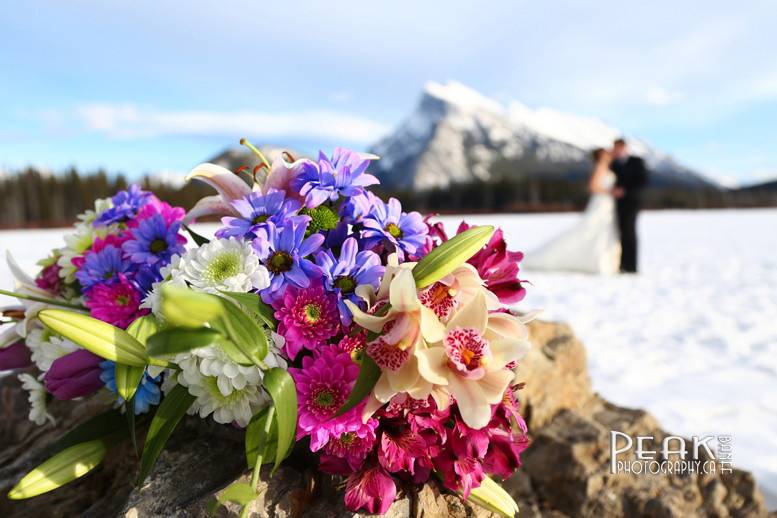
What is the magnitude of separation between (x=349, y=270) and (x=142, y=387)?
1.95 ft

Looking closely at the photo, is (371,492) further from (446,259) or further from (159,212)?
(159,212)

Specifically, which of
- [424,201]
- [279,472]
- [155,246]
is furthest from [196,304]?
[424,201]

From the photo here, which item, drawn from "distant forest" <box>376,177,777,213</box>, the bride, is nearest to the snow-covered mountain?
"distant forest" <box>376,177,777,213</box>

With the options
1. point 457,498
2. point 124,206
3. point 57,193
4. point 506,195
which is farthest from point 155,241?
point 506,195

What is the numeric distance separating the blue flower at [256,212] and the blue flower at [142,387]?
1.33 feet

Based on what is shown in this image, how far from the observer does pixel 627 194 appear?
816cm

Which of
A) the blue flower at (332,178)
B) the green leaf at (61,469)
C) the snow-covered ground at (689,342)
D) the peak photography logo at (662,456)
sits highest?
the blue flower at (332,178)

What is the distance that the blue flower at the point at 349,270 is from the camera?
3.59 ft

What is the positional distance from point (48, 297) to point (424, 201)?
59.0 m

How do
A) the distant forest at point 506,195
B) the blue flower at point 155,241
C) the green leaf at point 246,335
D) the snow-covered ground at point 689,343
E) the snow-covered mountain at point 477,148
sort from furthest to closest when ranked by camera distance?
1. the snow-covered mountain at point 477,148
2. the distant forest at point 506,195
3. the snow-covered ground at point 689,343
4. the blue flower at point 155,241
5. the green leaf at point 246,335

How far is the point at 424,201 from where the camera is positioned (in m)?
59.8

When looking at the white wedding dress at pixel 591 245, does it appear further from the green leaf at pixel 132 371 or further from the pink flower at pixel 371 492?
the green leaf at pixel 132 371

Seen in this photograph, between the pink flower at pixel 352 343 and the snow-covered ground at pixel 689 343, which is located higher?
the pink flower at pixel 352 343

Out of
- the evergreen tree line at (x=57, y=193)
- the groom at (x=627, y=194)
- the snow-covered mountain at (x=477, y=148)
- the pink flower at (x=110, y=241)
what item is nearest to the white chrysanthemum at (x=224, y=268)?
the pink flower at (x=110, y=241)
